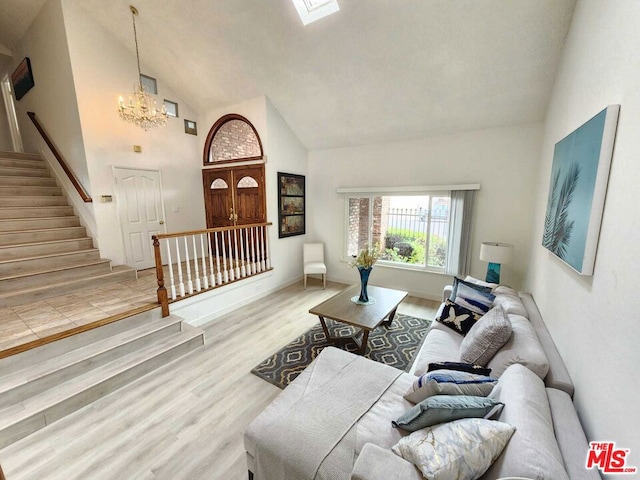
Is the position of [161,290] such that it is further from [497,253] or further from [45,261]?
[497,253]

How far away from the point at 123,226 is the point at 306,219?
3.16 m

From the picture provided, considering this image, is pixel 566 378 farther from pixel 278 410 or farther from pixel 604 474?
pixel 278 410

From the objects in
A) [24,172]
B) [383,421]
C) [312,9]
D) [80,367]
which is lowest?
[80,367]

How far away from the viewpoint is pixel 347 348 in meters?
3.05

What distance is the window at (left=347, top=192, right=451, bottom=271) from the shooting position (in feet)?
14.3

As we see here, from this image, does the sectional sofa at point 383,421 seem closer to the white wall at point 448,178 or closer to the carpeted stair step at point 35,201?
the white wall at point 448,178

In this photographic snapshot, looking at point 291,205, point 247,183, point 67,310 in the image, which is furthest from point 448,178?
point 67,310

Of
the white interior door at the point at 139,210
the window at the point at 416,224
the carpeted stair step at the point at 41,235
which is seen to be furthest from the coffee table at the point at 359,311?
the carpeted stair step at the point at 41,235

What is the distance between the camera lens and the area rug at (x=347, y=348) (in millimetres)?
2623

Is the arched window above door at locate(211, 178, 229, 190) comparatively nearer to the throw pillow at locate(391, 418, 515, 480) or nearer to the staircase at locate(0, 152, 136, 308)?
the staircase at locate(0, 152, 136, 308)

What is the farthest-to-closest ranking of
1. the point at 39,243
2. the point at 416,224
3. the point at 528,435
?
1. the point at 416,224
2. the point at 39,243
3. the point at 528,435

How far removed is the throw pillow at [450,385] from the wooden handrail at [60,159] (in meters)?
4.72

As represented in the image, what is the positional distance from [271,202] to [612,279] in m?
4.21

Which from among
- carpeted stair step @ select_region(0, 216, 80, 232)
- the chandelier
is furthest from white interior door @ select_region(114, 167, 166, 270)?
the chandelier
